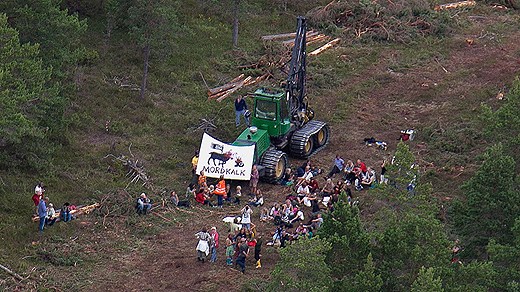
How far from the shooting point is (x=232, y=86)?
40188mm

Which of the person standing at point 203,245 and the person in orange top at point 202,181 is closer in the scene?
the person standing at point 203,245

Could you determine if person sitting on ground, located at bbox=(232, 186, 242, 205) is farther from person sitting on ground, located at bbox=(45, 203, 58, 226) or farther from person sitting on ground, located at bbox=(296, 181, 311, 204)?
person sitting on ground, located at bbox=(45, 203, 58, 226)

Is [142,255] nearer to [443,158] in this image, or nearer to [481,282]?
[481,282]

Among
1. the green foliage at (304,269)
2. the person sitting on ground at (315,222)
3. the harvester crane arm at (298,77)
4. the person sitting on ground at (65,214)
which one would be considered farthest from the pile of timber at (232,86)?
the green foliage at (304,269)

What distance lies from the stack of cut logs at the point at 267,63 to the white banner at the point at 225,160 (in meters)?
7.75

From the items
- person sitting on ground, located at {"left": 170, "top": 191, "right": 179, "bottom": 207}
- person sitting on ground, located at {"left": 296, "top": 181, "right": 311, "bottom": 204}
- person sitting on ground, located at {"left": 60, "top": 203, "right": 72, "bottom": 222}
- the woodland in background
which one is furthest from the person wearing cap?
person sitting on ground, located at {"left": 60, "top": 203, "right": 72, "bottom": 222}

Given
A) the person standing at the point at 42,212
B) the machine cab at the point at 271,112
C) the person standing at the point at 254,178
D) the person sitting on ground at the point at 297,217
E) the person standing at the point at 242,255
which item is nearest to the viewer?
the person standing at the point at 242,255

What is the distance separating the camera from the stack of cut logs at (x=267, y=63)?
39.4 metres

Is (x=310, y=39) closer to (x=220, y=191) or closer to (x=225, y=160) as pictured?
(x=225, y=160)

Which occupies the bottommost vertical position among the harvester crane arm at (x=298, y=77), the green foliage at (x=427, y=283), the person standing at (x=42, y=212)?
the person standing at (x=42, y=212)

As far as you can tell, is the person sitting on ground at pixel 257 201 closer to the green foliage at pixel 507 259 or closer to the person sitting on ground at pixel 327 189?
the person sitting on ground at pixel 327 189

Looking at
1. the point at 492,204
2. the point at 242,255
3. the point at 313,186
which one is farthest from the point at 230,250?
the point at 492,204

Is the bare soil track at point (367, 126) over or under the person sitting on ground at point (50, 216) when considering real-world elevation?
under

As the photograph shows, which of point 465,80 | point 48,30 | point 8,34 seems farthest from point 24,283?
point 465,80
